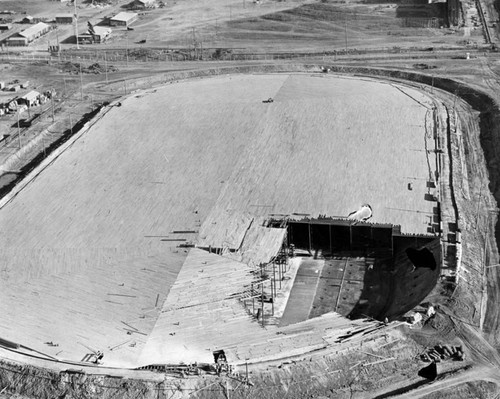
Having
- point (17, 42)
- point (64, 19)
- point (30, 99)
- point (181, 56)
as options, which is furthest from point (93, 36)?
point (30, 99)

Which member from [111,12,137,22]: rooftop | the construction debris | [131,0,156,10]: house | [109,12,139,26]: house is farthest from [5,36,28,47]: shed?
the construction debris

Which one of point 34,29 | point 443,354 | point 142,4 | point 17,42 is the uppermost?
point 142,4

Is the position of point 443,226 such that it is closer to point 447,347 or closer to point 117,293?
point 447,347

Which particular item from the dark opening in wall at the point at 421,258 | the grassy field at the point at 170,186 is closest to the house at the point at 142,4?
the grassy field at the point at 170,186

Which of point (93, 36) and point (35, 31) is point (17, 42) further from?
point (93, 36)

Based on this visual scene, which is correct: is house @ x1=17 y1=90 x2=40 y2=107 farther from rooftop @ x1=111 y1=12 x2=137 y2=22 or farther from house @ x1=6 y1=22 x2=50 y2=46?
rooftop @ x1=111 y1=12 x2=137 y2=22

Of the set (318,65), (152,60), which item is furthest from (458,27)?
(152,60)

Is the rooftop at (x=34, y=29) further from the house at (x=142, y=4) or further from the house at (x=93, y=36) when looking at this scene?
the house at (x=142, y=4)
